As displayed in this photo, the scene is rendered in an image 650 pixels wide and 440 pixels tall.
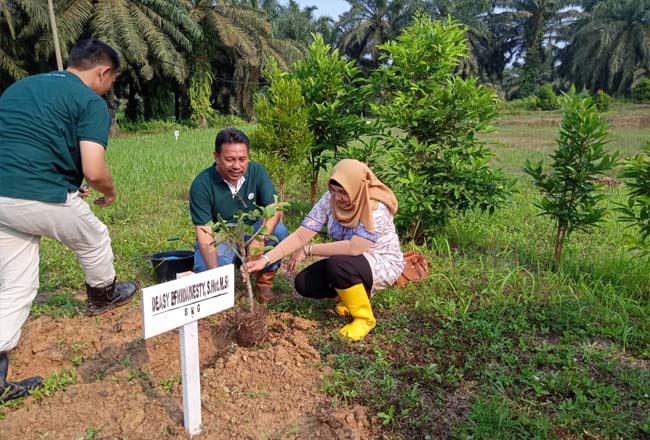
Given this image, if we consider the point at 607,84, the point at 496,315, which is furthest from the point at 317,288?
the point at 607,84

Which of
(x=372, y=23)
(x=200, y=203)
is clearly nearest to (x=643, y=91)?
(x=372, y=23)

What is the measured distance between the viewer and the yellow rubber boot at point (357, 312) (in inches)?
109

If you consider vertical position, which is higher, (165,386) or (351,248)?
(351,248)

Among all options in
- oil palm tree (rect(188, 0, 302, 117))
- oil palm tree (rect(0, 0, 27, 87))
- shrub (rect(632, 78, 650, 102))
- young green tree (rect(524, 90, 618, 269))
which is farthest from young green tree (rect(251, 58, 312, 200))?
shrub (rect(632, 78, 650, 102))

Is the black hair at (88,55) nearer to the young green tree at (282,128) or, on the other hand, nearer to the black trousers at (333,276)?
the black trousers at (333,276)

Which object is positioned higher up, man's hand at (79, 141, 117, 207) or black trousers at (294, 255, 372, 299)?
man's hand at (79, 141, 117, 207)

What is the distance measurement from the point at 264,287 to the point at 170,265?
0.83 metres

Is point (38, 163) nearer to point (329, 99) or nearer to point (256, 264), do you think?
point (256, 264)

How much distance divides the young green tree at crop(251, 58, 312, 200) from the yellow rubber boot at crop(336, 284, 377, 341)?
2.52 meters

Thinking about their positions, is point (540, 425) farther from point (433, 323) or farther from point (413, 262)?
point (413, 262)

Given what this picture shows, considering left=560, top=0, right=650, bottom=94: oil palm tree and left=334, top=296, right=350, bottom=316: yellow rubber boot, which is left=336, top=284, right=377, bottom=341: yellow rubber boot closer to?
left=334, top=296, right=350, bottom=316: yellow rubber boot

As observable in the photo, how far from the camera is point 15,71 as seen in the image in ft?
53.7

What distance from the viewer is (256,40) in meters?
24.6

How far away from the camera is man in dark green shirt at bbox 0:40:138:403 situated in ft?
7.68
